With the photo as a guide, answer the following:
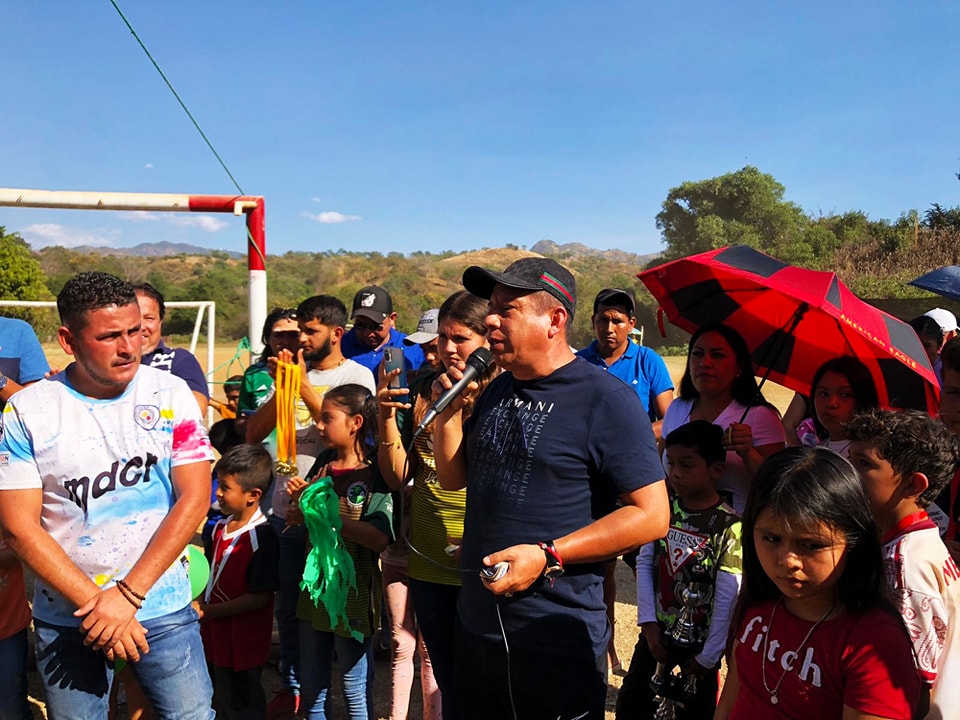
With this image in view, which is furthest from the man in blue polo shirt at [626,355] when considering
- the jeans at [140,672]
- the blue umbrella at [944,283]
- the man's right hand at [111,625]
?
the man's right hand at [111,625]

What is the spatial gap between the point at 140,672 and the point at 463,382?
1532mm

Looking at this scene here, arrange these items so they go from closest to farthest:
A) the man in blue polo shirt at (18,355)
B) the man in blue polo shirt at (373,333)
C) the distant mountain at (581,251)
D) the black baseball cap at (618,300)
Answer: the man in blue polo shirt at (18,355), the black baseball cap at (618,300), the man in blue polo shirt at (373,333), the distant mountain at (581,251)

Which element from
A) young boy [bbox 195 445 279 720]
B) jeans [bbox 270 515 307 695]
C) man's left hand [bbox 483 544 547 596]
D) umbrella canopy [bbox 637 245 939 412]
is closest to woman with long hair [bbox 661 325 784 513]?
umbrella canopy [bbox 637 245 939 412]

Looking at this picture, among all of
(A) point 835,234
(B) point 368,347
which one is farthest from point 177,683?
(A) point 835,234

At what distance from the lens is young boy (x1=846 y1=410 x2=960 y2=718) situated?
196 cm

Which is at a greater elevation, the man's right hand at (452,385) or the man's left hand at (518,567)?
the man's right hand at (452,385)

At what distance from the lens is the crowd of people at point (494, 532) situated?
6.30ft

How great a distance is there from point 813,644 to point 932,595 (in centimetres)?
47

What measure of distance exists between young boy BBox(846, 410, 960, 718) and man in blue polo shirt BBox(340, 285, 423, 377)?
3.25 meters

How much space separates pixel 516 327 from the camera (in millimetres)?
2182

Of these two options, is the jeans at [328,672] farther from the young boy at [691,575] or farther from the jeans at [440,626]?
the young boy at [691,575]

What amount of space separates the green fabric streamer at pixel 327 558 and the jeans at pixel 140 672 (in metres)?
0.73

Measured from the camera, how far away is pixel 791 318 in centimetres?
341

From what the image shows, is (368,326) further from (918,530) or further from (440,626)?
(918,530)
